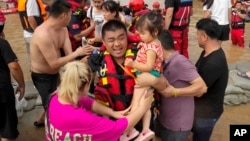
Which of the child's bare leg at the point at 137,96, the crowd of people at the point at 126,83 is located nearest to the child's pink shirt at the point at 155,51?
the crowd of people at the point at 126,83

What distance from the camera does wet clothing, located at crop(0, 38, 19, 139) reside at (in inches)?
129

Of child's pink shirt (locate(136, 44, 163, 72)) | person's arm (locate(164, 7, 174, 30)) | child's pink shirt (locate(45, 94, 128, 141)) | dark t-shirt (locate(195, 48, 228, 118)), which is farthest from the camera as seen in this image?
person's arm (locate(164, 7, 174, 30))

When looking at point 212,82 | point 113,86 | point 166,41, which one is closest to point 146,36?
point 166,41

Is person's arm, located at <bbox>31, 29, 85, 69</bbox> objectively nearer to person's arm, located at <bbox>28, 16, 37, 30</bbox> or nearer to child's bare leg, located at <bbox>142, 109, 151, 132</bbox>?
child's bare leg, located at <bbox>142, 109, 151, 132</bbox>

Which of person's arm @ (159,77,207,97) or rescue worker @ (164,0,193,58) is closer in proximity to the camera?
person's arm @ (159,77,207,97)

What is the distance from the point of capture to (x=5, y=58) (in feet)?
10.8

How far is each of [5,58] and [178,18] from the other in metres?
2.96

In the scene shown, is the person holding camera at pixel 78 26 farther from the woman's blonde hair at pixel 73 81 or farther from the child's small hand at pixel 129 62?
the woman's blonde hair at pixel 73 81

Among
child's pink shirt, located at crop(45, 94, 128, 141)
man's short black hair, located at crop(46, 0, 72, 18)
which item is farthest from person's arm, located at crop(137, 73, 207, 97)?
man's short black hair, located at crop(46, 0, 72, 18)

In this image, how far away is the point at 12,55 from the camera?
10.9ft

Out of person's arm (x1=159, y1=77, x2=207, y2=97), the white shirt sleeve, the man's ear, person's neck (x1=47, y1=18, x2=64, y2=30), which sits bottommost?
person's arm (x1=159, y1=77, x2=207, y2=97)

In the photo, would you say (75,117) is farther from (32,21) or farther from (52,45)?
(32,21)

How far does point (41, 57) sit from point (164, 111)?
1.55 metres

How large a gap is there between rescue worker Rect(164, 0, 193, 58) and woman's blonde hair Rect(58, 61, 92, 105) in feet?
10.6
